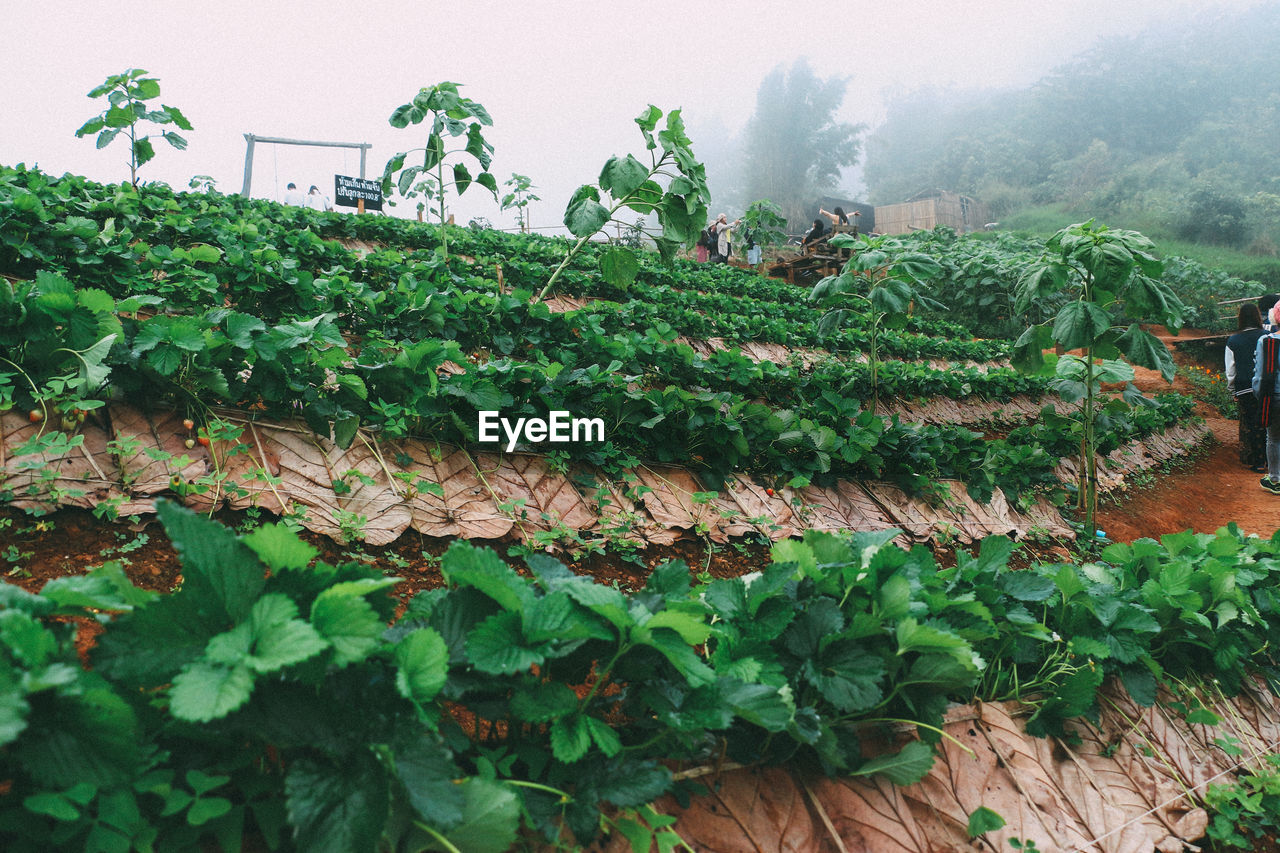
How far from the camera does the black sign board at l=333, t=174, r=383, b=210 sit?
1089 cm

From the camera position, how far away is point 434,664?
82 centimetres

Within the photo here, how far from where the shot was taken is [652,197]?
11.7 feet

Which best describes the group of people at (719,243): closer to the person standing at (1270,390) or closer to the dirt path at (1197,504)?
the dirt path at (1197,504)

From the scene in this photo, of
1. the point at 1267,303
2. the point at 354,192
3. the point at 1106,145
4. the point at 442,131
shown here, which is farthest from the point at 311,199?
the point at 1106,145

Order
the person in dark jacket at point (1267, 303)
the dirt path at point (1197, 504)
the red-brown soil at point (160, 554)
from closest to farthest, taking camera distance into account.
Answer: the red-brown soil at point (160, 554), the dirt path at point (1197, 504), the person in dark jacket at point (1267, 303)

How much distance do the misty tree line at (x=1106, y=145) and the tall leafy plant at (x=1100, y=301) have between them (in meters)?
33.3

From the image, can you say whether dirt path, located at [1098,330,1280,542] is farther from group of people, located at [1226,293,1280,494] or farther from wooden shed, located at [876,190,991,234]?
wooden shed, located at [876,190,991,234]

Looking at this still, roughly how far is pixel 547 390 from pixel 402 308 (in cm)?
129

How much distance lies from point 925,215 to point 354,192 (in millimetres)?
23459

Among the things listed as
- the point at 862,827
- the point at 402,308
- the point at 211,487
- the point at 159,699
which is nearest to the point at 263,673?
the point at 159,699

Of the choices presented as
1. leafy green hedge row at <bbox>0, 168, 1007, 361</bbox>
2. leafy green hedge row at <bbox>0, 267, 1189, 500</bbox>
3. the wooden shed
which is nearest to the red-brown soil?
leafy green hedge row at <bbox>0, 267, 1189, 500</bbox>

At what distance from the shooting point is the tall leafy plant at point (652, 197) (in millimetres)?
3373

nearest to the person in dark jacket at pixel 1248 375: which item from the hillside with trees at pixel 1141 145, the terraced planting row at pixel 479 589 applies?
the terraced planting row at pixel 479 589

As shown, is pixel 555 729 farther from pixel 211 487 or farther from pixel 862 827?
pixel 211 487
